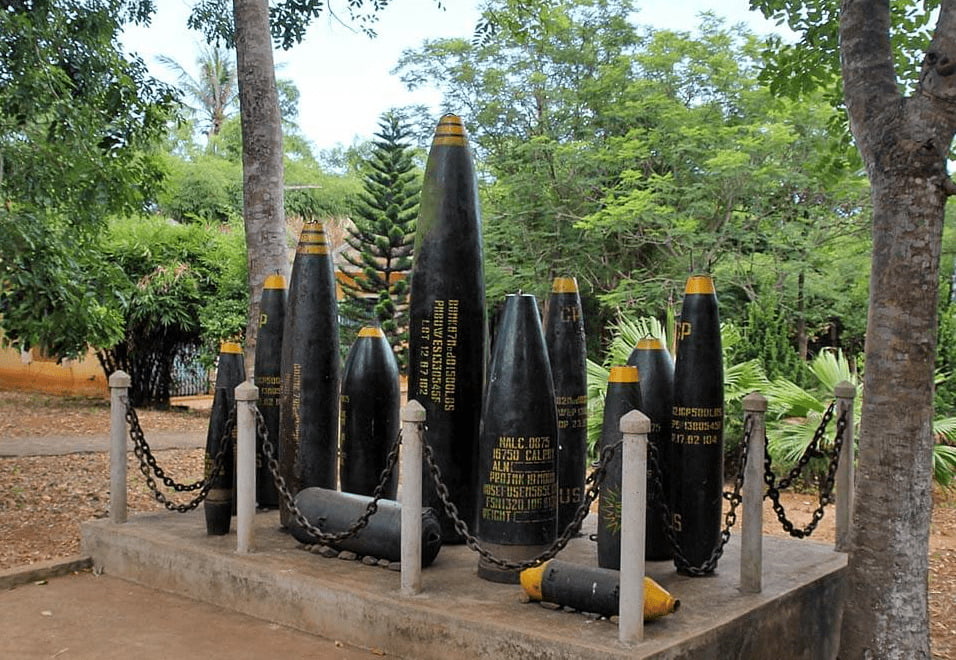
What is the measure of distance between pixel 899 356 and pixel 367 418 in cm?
314

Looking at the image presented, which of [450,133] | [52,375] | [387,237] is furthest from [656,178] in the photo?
[52,375]

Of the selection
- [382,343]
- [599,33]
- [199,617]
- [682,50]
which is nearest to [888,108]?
[382,343]

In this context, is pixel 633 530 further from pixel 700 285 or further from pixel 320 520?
pixel 320 520

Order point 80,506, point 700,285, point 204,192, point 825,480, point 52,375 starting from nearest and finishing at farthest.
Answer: point 700,285 < point 825,480 < point 80,506 < point 52,375 < point 204,192

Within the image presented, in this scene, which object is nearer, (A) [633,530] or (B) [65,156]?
(A) [633,530]

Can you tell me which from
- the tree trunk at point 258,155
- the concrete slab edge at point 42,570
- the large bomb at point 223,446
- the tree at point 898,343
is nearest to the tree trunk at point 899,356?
the tree at point 898,343

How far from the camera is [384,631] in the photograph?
4672 millimetres

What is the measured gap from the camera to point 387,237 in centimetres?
2317

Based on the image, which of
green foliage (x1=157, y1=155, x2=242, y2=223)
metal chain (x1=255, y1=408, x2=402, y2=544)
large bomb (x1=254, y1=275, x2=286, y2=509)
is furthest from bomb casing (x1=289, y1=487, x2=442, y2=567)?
green foliage (x1=157, y1=155, x2=242, y2=223)

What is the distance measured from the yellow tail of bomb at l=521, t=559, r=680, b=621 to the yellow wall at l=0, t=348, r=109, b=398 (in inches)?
740

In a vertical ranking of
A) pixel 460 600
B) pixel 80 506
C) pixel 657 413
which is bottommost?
pixel 80 506

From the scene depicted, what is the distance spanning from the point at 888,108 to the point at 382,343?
328 centimetres

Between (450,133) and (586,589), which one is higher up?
(450,133)

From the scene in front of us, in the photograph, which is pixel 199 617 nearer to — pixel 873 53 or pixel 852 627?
pixel 852 627
